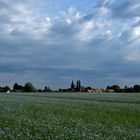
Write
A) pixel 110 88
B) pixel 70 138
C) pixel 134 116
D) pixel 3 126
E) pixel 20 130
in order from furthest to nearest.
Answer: pixel 110 88
pixel 134 116
pixel 3 126
pixel 20 130
pixel 70 138

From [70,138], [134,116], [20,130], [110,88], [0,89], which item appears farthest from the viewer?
[110,88]

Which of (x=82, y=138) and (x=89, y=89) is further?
(x=89, y=89)

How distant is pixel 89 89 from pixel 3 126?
160930mm

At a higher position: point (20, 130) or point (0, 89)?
point (0, 89)

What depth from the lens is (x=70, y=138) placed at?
17.8m

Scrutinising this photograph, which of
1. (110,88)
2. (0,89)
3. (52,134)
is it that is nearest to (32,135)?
(52,134)

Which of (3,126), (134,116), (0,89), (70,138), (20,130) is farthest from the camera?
(0,89)

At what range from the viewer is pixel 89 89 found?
7126 inches

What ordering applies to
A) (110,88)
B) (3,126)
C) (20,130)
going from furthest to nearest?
(110,88) → (3,126) → (20,130)

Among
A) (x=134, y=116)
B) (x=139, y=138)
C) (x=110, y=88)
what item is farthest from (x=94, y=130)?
(x=110, y=88)

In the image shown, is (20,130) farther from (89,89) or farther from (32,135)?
(89,89)

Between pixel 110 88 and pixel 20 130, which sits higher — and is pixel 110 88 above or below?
above

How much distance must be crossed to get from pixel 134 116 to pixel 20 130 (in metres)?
16.7

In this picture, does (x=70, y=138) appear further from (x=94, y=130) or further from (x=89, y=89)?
(x=89, y=89)
